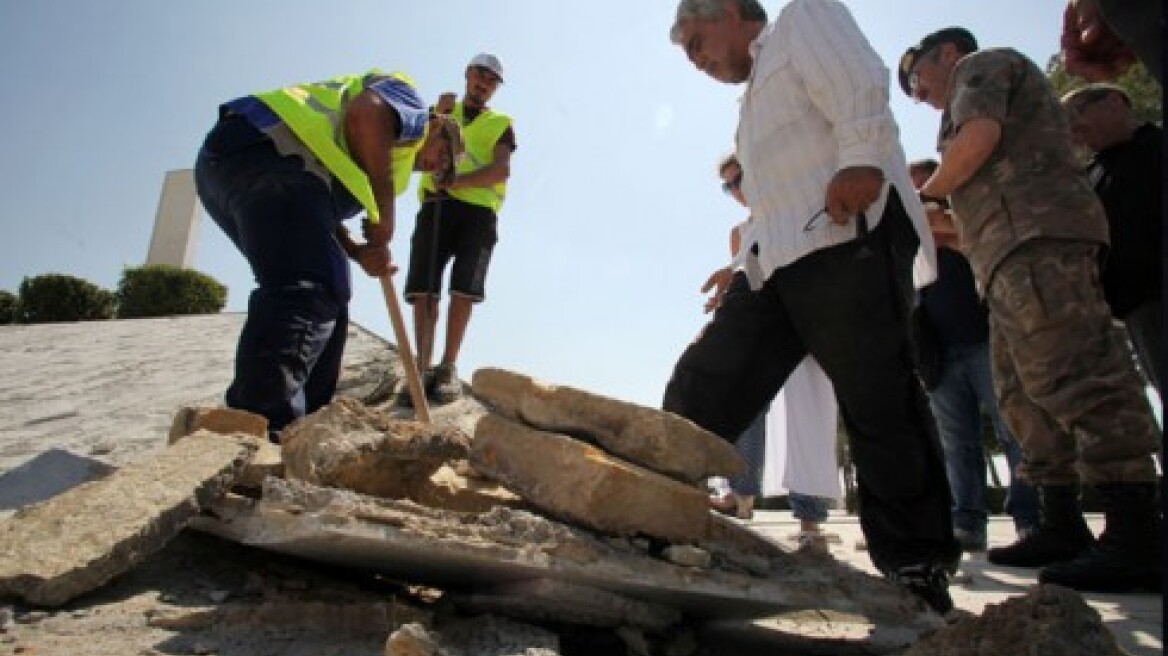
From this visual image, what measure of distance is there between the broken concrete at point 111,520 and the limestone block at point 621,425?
25.5 inches

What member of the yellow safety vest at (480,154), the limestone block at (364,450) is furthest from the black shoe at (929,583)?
the yellow safety vest at (480,154)

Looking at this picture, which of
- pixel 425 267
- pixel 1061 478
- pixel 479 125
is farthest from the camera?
pixel 479 125

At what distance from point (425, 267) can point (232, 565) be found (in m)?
2.80

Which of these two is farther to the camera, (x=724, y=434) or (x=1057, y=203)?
(x=1057, y=203)

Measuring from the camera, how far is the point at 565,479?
1.63 m

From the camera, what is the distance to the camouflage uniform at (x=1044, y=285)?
2.27m

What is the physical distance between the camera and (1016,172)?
2.55 meters

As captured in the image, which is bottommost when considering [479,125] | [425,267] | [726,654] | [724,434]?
[726,654]

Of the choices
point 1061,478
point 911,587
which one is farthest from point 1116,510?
point 911,587

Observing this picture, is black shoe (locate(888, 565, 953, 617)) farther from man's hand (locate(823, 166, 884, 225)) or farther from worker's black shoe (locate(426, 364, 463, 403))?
worker's black shoe (locate(426, 364, 463, 403))

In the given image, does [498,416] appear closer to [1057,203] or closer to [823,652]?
[823,652]

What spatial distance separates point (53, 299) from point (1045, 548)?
1589cm

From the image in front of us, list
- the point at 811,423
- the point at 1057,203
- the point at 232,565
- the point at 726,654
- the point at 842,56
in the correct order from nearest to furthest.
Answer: the point at 726,654
the point at 232,565
the point at 842,56
the point at 1057,203
the point at 811,423

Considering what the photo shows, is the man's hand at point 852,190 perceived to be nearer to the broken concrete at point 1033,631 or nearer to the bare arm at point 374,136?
the broken concrete at point 1033,631
